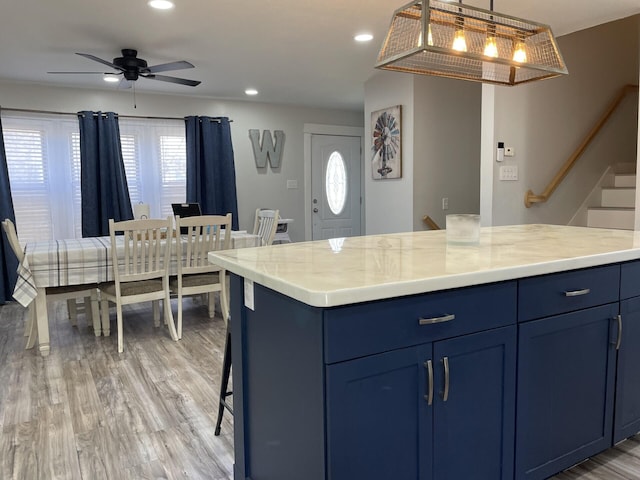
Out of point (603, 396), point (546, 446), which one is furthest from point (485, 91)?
point (546, 446)

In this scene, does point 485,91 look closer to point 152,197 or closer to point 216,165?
point 216,165

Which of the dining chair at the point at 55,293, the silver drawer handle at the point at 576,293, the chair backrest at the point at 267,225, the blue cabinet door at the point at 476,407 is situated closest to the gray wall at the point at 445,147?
the chair backrest at the point at 267,225

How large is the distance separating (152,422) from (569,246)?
6.88 ft

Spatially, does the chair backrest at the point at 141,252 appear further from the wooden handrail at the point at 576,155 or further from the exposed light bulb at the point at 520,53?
the wooden handrail at the point at 576,155

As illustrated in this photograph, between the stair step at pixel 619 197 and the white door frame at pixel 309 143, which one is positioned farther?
the white door frame at pixel 309 143

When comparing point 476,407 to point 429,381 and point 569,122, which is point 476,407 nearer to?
point 429,381

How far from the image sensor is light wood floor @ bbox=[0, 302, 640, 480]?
2.01m

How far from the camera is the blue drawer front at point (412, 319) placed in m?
1.24

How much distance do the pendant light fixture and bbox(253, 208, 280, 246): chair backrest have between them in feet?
7.68

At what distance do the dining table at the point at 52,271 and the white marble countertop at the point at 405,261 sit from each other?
2.13 meters

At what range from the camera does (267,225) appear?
4.77m

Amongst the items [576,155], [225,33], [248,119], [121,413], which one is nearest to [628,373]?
[121,413]

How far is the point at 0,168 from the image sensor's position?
5051 millimetres

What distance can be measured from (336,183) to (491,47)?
203 inches
